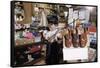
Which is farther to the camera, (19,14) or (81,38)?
(81,38)

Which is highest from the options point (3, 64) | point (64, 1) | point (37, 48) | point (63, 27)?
point (64, 1)

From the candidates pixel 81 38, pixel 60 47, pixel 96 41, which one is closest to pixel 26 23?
pixel 60 47

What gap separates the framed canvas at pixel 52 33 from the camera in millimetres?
1813

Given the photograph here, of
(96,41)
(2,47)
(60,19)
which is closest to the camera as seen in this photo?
(2,47)

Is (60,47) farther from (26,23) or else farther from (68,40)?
(26,23)

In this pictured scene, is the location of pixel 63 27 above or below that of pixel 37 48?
above

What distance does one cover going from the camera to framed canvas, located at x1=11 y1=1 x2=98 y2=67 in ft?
5.95

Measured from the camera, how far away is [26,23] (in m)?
1.84

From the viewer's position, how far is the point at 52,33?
1.93 m

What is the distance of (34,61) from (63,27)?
41 centimetres

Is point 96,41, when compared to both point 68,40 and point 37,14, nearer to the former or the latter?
point 68,40

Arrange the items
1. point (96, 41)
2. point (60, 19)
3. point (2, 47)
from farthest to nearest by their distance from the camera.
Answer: point (96, 41), point (60, 19), point (2, 47)

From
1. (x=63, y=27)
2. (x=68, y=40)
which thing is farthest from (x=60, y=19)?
(x=68, y=40)

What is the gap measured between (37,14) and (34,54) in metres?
0.35
